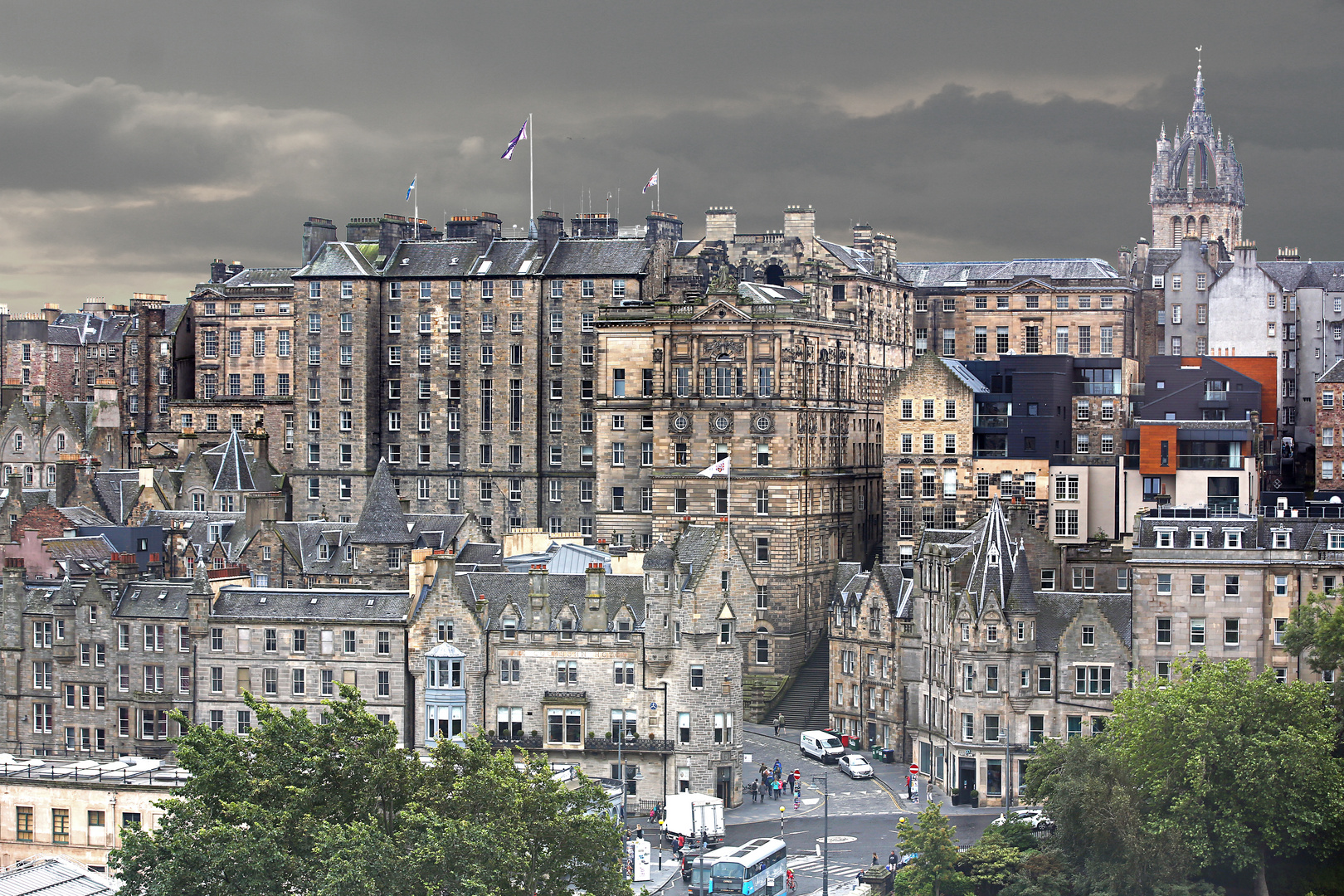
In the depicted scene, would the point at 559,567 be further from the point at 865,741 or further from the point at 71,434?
the point at 71,434

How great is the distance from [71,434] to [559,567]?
2485 inches

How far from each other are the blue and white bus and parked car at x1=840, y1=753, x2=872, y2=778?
23902mm

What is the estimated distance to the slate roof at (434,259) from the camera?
173m

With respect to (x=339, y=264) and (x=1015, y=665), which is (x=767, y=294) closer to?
(x=339, y=264)

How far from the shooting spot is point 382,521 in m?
143

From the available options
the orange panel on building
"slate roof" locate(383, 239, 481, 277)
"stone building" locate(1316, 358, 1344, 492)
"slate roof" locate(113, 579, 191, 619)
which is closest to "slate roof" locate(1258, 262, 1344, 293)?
"stone building" locate(1316, 358, 1344, 492)

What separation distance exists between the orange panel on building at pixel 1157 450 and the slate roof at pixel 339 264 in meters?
63.6

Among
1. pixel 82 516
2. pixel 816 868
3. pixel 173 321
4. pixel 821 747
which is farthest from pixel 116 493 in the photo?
pixel 816 868

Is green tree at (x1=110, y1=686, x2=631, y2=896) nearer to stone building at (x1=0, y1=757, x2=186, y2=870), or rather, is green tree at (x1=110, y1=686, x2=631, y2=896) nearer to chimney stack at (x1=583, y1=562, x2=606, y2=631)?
stone building at (x1=0, y1=757, x2=186, y2=870)

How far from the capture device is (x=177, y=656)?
131625 mm

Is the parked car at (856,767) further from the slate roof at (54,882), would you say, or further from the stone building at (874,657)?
the slate roof at (54,882)

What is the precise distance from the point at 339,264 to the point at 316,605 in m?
51.0

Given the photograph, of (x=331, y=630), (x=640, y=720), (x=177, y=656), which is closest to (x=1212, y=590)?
(x=640, y=720)

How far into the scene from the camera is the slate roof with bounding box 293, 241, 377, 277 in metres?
173
